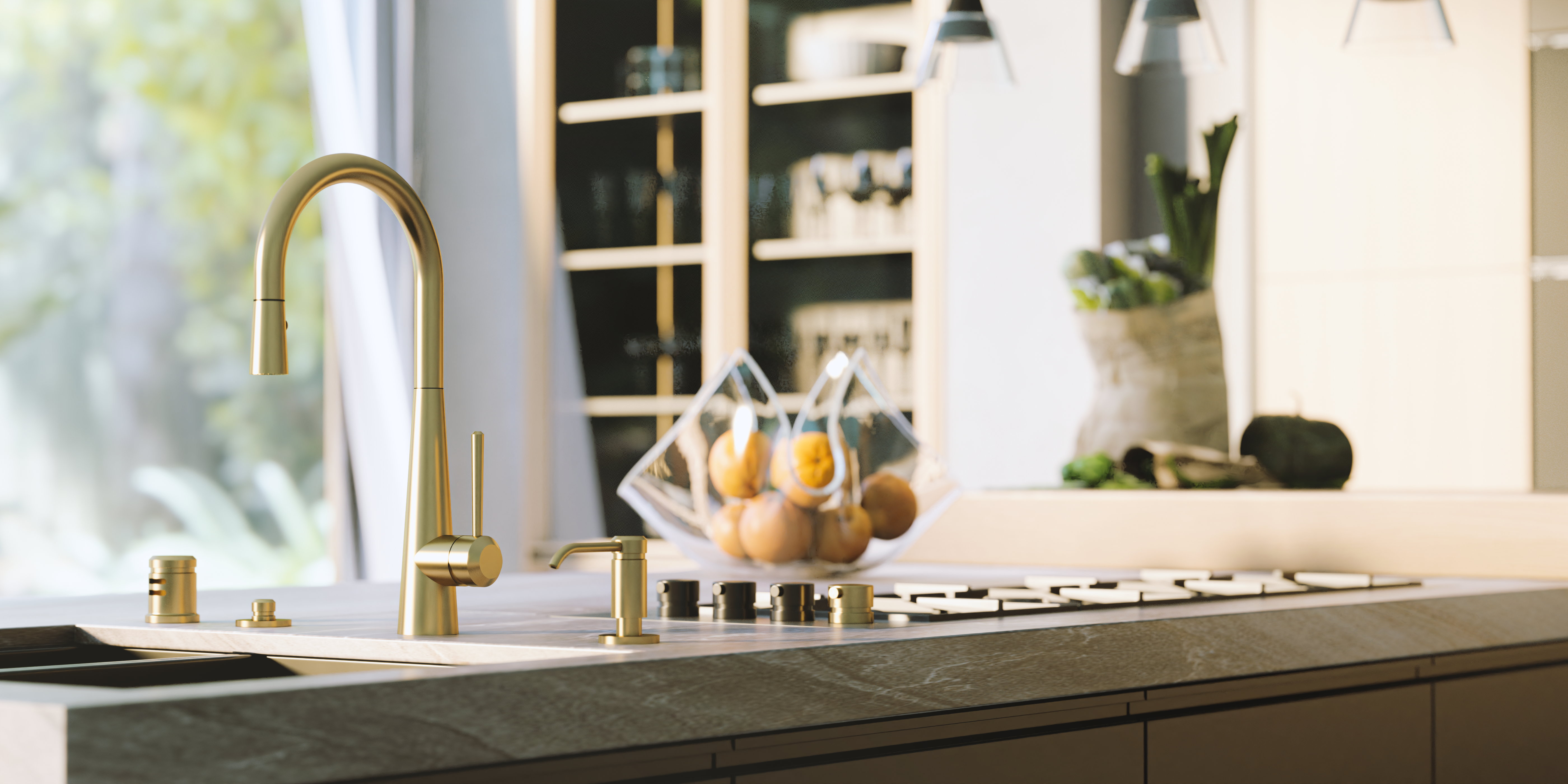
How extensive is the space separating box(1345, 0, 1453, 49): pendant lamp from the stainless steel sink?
1.66 m

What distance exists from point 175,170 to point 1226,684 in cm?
594

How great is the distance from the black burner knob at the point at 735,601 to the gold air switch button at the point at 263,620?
294 millimetres

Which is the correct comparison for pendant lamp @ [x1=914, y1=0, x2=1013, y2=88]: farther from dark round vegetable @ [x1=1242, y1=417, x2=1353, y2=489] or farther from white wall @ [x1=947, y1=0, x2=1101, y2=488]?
white wall @ [x1=947, y1=0, x2=1101, y2=488]

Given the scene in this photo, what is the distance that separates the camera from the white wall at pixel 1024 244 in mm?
3637

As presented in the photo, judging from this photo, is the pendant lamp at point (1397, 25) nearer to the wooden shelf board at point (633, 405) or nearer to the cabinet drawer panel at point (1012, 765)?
the cabinet drawer panel at point (1012, 765)

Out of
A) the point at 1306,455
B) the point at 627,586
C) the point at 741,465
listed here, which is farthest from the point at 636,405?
the point at 627,586

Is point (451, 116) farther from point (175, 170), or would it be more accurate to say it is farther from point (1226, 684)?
point (1226, 684)

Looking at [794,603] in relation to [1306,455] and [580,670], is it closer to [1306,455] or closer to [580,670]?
[580,670]

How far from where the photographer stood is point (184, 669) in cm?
105

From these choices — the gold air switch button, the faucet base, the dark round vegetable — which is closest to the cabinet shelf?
the dark round vegetable

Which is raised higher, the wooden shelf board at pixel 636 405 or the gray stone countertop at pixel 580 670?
the wooden shelf board at pixel 636 405

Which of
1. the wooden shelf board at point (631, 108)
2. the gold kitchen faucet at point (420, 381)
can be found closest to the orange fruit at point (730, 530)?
the gold kitchen faucet at point (420, 381)

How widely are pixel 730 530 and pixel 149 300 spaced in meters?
4.89

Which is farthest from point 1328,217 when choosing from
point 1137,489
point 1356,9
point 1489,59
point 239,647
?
point 239,647
